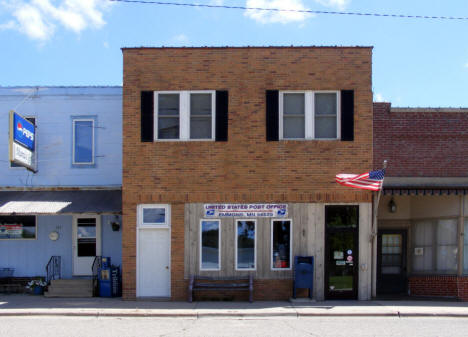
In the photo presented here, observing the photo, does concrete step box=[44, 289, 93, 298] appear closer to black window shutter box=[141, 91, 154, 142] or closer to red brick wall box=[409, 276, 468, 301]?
black window shutter box=[141, 91, 154, 142]

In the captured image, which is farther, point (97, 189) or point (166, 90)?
point (97, 189)

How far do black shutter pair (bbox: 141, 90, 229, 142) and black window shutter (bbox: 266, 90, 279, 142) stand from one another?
115 cm

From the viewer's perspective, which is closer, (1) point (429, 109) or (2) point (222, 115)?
(2) point (222, 115)

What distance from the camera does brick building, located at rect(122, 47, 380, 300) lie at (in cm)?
1262

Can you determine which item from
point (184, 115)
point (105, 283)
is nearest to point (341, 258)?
point (184, 115)

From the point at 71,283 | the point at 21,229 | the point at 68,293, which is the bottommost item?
the point at 68,293

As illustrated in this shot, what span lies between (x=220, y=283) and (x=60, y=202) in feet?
17.8

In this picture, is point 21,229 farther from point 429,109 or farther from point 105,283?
point 429,109

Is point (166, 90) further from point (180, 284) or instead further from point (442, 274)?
point (442, 274)

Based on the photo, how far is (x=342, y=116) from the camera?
12.7 meters
